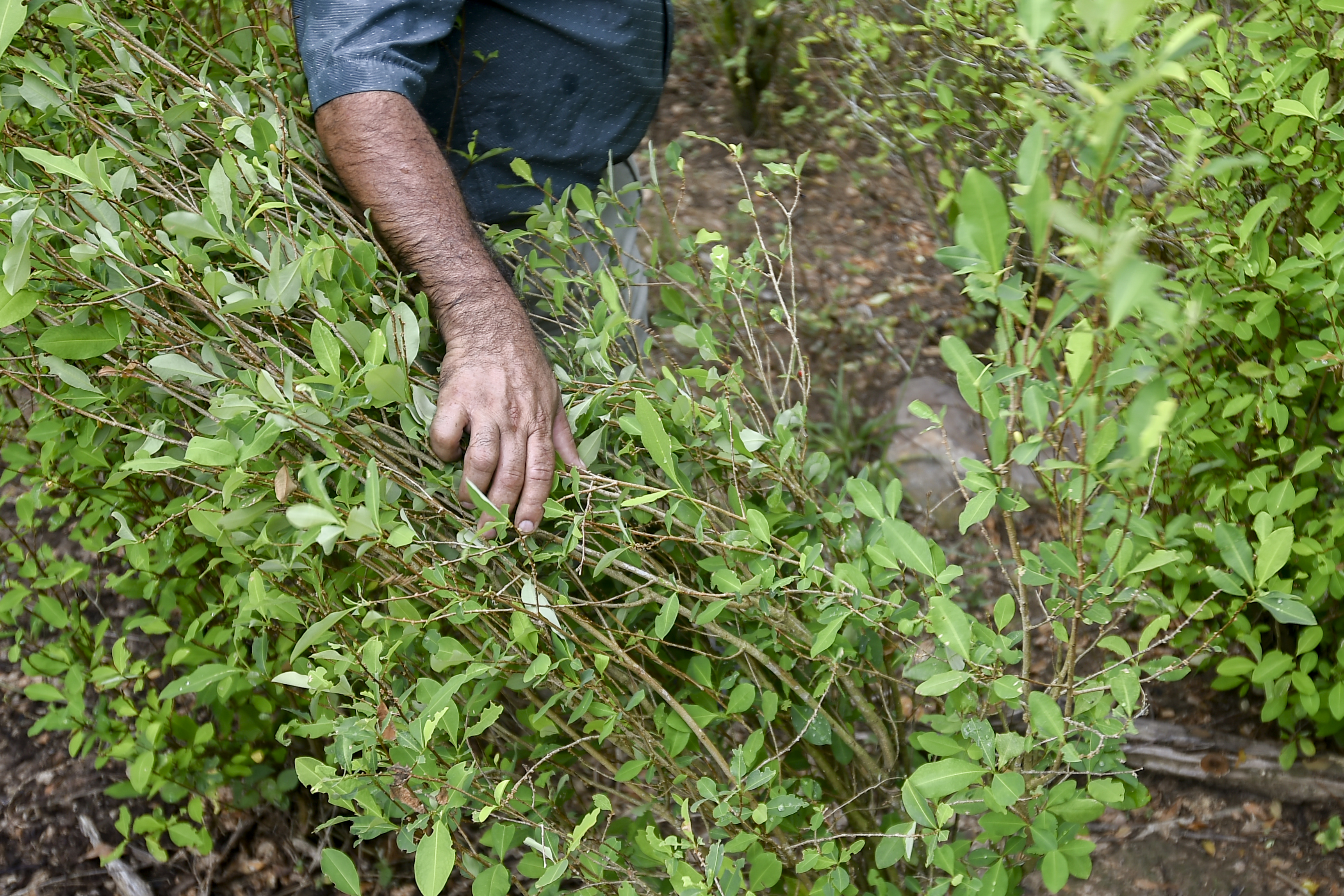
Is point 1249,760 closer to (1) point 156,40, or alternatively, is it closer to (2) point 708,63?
(1) point 156,40

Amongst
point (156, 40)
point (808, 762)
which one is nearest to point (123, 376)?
point (156, 40)

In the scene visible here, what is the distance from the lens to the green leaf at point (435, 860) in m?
1.25

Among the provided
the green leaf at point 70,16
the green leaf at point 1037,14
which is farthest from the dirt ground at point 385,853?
the green leaf at point 1037,14

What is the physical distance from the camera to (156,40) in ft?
6.56

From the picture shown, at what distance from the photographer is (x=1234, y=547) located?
1.37m

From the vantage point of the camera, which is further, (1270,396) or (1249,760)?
(1249,760)

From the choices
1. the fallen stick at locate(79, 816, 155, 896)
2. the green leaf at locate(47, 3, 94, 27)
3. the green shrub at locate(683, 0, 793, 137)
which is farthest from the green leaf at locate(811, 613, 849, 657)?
the green shrub at locate(683, 0, 793, 137)

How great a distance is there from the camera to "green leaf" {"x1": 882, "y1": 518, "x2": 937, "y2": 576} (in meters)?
1.29

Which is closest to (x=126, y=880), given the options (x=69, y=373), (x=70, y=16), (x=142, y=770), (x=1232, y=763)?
(x=142, y=770)

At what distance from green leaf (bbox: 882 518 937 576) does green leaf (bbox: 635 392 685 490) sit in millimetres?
308

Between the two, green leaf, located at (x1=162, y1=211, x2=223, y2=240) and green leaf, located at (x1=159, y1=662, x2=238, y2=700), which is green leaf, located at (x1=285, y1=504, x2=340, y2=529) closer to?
green leaf, located at (x1=162, y1=211, x2=223, y2=240)

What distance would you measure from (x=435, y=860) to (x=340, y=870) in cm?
32

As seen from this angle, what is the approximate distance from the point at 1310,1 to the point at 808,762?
5.83ft

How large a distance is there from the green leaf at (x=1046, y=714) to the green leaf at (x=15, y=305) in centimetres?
147
